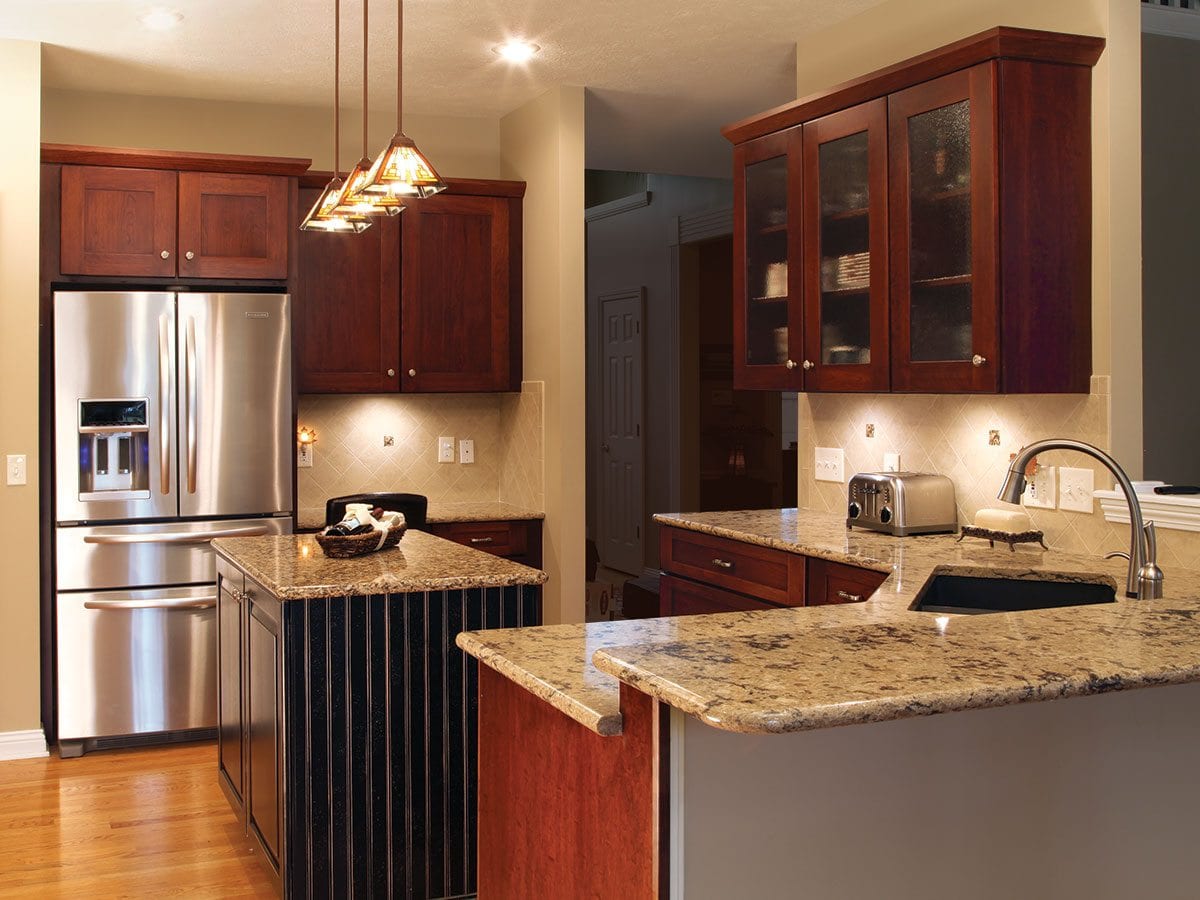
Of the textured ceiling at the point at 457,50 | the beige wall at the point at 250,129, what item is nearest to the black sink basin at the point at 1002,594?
the textured ceiling at the point at 457,50

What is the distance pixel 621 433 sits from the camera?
30.2 feet

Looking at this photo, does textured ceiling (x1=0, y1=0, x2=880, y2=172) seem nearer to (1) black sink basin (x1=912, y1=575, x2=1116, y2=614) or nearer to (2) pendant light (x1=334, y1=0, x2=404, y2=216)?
(2) pendant light (x1=334, y1=0, x2=404, y2=216)

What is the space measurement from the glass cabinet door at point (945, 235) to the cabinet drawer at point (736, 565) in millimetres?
656

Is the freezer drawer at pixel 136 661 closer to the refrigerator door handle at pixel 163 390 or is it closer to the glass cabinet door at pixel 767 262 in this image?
the refrigerator door handle at pixel 163 390

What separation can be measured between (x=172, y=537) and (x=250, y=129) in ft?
6.43

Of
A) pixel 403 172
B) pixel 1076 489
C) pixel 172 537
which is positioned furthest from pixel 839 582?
pixel 172 537

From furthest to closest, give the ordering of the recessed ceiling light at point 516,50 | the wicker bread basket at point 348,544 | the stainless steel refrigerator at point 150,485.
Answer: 1. the stainless steel refrigerator at point 150,485
2. the recessed ceiling light at point 516,50
3. the wicker bread basket at point 348,544

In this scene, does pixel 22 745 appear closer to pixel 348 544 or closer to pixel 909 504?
pixel 348 544

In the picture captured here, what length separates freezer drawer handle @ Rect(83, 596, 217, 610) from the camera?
16.1ft

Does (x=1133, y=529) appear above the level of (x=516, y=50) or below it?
below

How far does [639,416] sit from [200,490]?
173 inches

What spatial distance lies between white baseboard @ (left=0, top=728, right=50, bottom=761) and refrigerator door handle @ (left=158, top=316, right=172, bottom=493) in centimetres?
112

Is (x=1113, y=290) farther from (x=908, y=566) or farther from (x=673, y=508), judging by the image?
(x=673, y=508)

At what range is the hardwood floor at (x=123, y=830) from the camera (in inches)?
140
